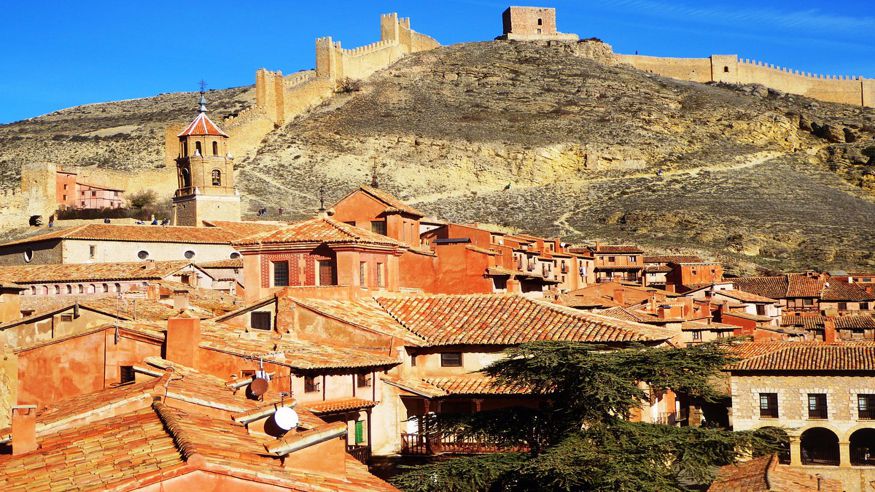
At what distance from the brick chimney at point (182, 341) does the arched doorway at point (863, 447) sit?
20369mm

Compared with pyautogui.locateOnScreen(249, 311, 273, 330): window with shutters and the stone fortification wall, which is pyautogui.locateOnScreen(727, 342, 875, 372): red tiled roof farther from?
the stone fortification wall

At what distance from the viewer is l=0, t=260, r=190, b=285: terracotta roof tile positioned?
42.0 meters

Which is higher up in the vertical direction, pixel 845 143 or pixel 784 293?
pixel 845 143

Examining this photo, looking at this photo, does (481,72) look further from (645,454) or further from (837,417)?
(645,454)

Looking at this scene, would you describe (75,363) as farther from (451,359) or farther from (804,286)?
(804,286)

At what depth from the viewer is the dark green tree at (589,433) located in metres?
17.1

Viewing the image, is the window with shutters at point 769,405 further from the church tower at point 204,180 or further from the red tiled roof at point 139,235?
the church tower at point 204,180

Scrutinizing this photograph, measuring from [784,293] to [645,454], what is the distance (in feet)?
147

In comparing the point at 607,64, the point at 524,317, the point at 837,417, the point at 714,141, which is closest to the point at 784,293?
the point at 837,417

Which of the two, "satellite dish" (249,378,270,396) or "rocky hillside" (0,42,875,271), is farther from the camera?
"rocky hillside" (0,42,875,271)

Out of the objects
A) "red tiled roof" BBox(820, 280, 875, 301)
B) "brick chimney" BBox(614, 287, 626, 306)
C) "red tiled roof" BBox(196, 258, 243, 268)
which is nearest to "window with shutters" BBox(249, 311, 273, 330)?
"red tiled roof" BBox(196, 258, 243, 268)

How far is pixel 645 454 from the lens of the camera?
58.4 feet

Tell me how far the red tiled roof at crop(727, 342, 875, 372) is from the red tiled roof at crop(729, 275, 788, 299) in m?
26.1

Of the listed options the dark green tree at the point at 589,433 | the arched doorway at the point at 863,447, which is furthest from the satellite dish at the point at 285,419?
the arched doorway at the point at 863,447
